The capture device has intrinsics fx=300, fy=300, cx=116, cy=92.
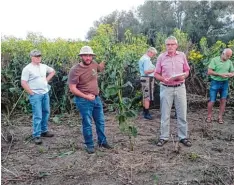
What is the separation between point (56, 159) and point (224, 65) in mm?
3675

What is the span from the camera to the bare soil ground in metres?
3.69

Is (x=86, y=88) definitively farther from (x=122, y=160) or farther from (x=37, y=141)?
(x=37, y=141)

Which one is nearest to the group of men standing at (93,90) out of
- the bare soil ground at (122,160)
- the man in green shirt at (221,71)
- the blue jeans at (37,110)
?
the blue jeans at (37,110)

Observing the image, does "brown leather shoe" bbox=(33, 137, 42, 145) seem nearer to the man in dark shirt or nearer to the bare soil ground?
the bare soil ground

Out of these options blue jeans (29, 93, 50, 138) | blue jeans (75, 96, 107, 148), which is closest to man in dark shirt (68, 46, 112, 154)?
blue jeans (75, 96, 107, 148)

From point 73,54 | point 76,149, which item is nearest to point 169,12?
point 73,54

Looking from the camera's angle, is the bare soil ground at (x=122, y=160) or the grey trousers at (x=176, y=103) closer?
the bare soil ground at (x=122, y=160)

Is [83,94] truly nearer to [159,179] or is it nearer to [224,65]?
[159,179]

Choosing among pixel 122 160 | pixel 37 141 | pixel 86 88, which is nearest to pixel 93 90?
pixel 86 88

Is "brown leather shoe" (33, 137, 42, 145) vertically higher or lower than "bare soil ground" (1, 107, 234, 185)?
higher

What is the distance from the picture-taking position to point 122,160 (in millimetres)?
4199

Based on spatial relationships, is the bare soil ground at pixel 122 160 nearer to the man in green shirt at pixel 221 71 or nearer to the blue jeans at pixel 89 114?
the blue jeans at pixel 89 114

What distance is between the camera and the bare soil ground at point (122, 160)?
369 cm

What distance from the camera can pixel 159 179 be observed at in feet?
11.9
